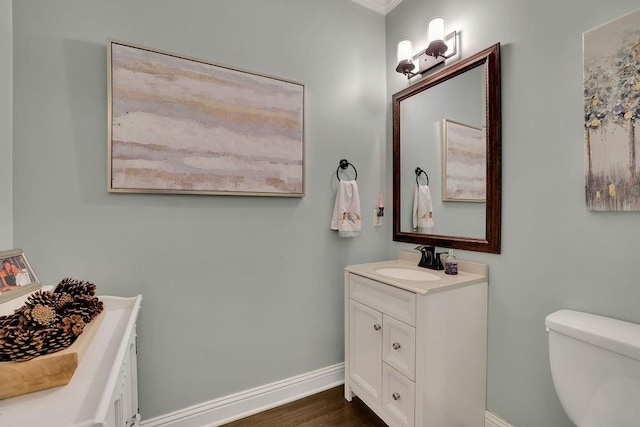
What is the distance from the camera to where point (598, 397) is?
981 millimetres

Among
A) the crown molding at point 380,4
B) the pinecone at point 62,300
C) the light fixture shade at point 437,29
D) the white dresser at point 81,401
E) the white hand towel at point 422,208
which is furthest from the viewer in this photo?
the crown molding at point 380,4

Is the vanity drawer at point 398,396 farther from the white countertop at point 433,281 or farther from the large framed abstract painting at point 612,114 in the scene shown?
the large framed abstract painting at point 612,114

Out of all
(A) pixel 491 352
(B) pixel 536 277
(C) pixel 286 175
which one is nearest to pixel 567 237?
(B) pixel 536 277

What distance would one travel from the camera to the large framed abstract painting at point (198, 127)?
1.35 meters

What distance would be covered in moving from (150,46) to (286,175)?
3.00 feet

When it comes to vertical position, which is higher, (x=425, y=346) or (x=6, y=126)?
(x=6, y=126)

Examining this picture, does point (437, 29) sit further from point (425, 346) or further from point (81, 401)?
point (81, 401)

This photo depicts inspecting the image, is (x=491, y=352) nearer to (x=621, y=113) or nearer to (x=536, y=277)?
(x=536, y=277)

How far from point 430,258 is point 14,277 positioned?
180 centimetres

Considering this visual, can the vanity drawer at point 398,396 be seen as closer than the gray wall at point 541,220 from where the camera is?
No

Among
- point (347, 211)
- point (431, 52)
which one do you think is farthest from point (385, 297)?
point (431, 52)

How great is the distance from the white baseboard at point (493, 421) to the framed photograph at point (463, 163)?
1.08 meters

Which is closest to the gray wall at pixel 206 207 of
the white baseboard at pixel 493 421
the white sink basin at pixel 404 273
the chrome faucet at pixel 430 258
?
the white sink basin at pixel 404 273

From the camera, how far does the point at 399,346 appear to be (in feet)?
4.57
